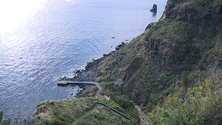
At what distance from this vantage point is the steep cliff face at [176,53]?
40.6 meters

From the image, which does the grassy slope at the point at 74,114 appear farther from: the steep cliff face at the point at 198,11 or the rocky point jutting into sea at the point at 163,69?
the steep cliff face at the point at 198,11

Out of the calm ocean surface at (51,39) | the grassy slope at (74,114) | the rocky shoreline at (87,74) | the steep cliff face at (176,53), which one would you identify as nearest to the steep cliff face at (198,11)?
the steep cliff face at (176,53)

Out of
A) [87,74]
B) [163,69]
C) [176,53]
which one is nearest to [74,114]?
[163,69]

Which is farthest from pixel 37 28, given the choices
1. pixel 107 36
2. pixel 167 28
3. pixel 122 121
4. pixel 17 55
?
pixel 122 121

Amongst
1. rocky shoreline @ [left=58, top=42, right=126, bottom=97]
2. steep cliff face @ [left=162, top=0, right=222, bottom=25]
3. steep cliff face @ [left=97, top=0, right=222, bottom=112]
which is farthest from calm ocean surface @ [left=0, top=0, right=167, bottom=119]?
steep cliff face @ [left=162, top=0, right=222, bottom=25]

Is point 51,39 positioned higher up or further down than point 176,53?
higher up

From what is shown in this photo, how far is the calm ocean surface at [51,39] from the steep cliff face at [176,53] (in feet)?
69.1

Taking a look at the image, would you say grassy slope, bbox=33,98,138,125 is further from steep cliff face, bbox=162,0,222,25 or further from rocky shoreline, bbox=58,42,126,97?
steep cliff face, bbox=162,0,222,25

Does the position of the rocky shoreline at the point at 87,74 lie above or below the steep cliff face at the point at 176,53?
above

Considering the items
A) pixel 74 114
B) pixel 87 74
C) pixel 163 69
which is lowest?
pixel 74 114

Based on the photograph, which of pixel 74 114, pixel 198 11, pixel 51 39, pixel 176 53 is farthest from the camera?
pixel 51 39

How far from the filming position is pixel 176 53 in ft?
145

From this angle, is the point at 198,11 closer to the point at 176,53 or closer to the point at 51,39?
the point at 176,53

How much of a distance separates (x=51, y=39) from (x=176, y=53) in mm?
57820
